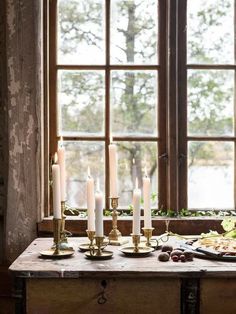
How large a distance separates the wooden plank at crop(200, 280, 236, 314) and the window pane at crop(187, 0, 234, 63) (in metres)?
1.63

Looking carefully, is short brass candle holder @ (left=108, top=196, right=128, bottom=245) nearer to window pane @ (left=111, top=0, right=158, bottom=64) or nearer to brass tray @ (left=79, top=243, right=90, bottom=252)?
brass tray @ (left=79, top=243, right=90, bottom=252)

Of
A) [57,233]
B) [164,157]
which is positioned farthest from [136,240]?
[164,157]

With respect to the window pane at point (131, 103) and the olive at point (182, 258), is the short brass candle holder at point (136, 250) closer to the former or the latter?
the olive at point (182, 258)

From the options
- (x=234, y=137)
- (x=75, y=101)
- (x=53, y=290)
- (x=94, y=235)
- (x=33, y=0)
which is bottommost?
(x=53, y=290)

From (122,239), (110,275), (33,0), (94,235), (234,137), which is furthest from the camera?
(234,137)

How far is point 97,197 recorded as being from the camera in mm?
2598

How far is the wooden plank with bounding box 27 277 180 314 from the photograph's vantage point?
2.51 m

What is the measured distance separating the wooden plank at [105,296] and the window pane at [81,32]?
164 centimetres

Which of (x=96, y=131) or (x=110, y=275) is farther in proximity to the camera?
(x=96, y=131)

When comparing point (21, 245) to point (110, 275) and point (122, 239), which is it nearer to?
point (122, 239)

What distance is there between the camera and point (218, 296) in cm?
252

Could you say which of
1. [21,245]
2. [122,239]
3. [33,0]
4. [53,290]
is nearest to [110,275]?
[53,290]

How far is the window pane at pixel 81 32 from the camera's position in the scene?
3674 mm

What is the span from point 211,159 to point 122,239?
886 millimetres
